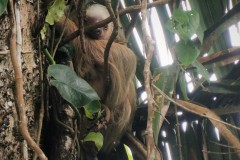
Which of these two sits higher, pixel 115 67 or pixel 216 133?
pixel 115 67

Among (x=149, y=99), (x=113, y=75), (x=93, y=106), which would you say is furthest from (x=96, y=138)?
(x=113, y=75)

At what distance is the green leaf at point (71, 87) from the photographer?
1538 millimetres

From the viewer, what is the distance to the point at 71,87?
1557 millimetres

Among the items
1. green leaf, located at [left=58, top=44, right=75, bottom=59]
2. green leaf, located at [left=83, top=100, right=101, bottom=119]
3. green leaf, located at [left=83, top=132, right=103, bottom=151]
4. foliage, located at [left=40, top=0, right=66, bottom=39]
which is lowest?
green leaf, located at [left=83, top=132, right=103, bottom=151]

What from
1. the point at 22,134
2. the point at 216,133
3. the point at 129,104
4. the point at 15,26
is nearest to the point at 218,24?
the point at 216,133

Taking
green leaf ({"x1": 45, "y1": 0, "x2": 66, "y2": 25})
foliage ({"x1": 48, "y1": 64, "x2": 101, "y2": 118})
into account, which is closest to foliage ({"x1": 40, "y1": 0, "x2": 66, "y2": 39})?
green leaf ({"x1": 45, "y1": 0, "x2": 66, "y2": 25})

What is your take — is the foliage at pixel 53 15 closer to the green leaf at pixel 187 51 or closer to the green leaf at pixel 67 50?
the green leaf at pixel 67 50

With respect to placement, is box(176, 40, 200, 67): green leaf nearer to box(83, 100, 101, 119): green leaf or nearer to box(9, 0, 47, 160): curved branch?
box(83, 100, 101, 119): green leaf

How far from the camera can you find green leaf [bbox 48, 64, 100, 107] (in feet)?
5.05

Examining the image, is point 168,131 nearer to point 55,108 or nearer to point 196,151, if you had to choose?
point 196,151

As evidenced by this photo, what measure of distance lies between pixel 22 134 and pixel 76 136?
483 mm

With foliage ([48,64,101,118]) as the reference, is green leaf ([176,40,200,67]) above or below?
above

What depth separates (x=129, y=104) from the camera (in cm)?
269

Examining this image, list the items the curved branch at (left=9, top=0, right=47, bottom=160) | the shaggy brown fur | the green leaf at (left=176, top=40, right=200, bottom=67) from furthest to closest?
the shaggy brown fur → the green leaf at (left=176, top=40, right=200, bottom=67) → the curved branch at (left=9, top=0, right=47, bottom=160)
